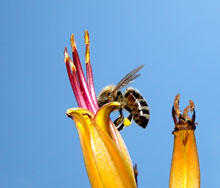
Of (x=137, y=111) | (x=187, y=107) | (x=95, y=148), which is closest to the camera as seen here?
(x=95, y=148)

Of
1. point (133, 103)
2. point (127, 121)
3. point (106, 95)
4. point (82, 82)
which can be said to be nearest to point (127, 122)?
point (127, 121)

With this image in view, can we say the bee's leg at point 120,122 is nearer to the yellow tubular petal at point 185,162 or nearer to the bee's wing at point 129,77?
the bee's wing at point 129,77

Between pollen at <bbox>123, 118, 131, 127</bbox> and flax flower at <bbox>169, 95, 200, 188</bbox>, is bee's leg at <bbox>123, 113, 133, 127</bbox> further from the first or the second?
flax flower at <bbox>169, 95, 200, 188</bbox>

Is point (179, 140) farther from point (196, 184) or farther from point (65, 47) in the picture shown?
point (65, 47)

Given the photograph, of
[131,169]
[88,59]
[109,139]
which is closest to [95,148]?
[109,139]

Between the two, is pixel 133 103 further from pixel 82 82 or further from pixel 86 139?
pixel 86 139

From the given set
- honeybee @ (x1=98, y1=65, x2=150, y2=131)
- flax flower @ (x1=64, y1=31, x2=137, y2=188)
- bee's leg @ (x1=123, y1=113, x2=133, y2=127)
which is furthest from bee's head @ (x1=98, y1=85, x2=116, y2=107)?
flax flower @ (x1=64, y1=31, x2=137, y2=188)
